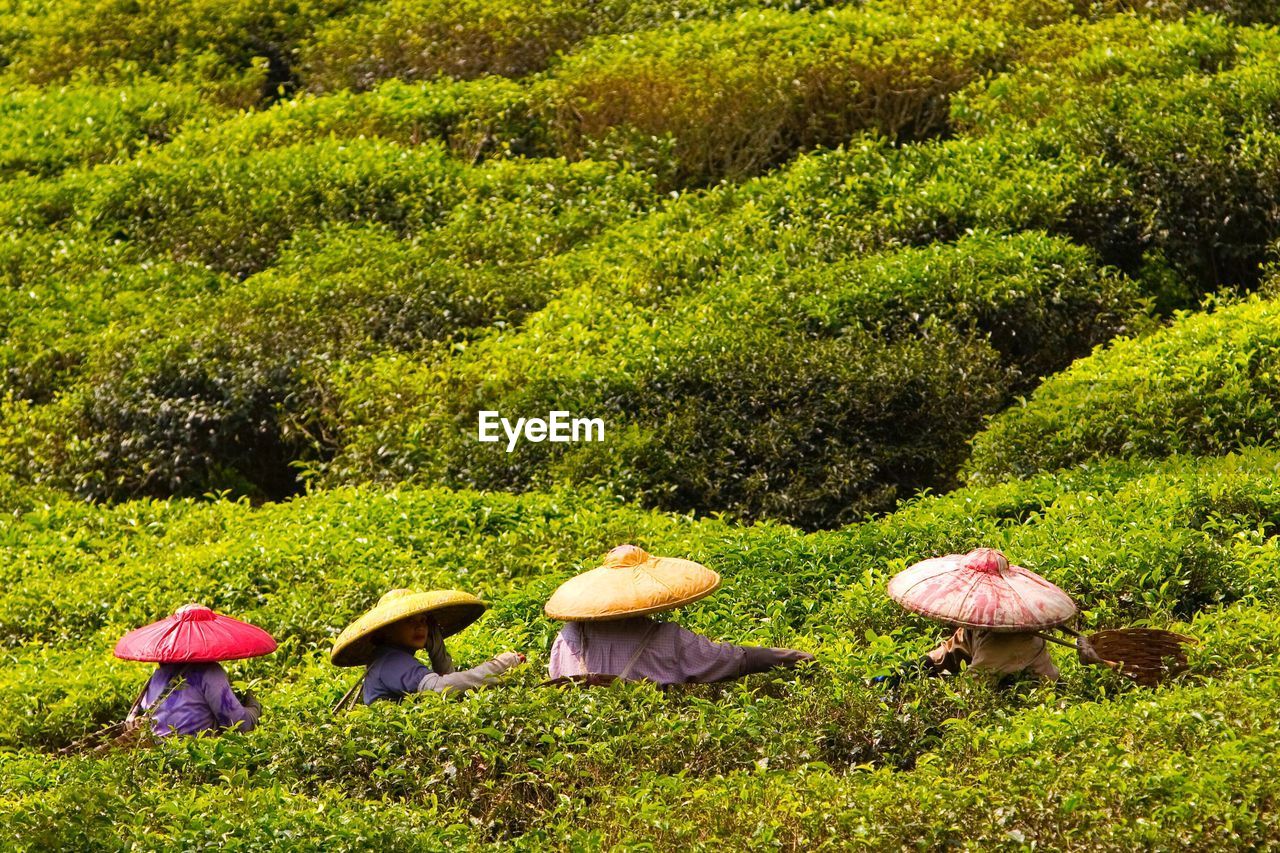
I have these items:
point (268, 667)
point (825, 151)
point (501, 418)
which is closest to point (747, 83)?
Result: point (825, 151)

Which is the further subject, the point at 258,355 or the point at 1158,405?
the point at 258,355

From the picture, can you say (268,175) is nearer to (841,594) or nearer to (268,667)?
(268,667)

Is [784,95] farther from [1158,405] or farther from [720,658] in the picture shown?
[720,658]

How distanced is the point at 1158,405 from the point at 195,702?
591 centimetres

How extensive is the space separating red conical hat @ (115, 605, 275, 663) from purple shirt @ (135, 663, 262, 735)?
0.35ft

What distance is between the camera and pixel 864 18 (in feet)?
52.5

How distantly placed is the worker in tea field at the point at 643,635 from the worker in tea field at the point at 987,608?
1.82 feet

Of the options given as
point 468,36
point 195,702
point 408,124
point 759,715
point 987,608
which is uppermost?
point 468,36

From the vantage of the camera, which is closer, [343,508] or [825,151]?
[343,508]

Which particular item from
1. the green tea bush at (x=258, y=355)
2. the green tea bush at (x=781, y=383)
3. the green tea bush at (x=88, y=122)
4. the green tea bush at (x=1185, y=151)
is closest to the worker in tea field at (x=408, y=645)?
the green tea bush at (x=781, y=383)

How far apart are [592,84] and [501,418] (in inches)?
222

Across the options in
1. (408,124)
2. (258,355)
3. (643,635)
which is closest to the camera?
(643,635)

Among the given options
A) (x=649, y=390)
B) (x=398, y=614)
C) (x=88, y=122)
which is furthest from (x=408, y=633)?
(x=88, y=122)

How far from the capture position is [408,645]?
675 centimetres
